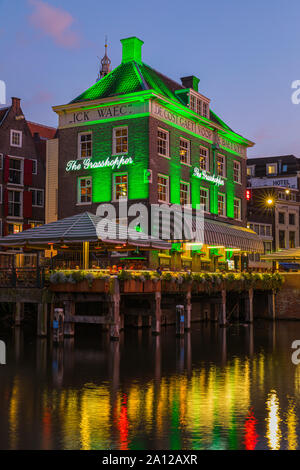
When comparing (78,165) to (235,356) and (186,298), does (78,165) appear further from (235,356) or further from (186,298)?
(235,356)

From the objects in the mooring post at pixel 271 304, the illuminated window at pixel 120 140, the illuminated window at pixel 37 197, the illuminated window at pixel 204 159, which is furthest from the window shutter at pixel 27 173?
the mooring post at pixel 271 304

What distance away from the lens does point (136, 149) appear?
40.0 metres

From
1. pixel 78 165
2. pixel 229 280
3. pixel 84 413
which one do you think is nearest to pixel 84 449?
pixel 84 413

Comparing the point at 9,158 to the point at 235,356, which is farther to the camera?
the point at 9,158

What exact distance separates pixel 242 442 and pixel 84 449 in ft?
9.19

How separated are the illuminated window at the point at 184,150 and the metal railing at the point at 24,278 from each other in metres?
17.8

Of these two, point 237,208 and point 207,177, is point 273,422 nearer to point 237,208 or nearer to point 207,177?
point 207,177

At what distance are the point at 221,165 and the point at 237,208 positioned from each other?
498 cm

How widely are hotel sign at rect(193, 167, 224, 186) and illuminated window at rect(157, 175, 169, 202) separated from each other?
12.9 ft

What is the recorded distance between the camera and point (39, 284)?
2895 centimetres

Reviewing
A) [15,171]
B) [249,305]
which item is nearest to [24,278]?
[249,305]

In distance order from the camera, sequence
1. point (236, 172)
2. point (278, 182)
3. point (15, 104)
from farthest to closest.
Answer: point (278, 182) < point (15, 104) < point (236, 172)

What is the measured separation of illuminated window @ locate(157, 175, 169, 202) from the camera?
1610 inches

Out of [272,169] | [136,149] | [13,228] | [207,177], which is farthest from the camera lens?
[272,169]
